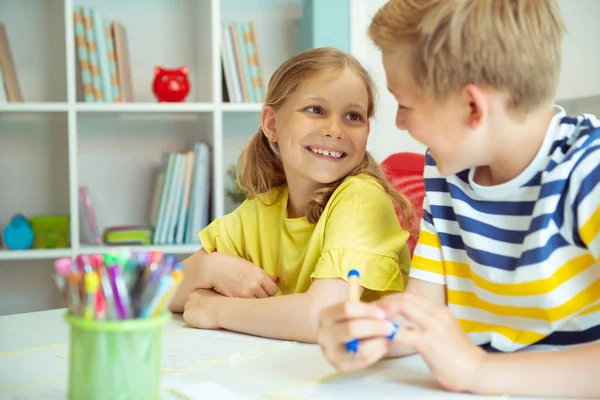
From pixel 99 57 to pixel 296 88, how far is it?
1.46 metres

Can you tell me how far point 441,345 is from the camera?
80 cm

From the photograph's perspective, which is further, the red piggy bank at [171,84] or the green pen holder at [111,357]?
the red piggy bank at [171,84]

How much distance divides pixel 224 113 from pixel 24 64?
791mm

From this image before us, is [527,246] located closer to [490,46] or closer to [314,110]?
[490,46]

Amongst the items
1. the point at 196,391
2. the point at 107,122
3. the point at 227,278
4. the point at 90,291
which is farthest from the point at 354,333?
the point at 107,122

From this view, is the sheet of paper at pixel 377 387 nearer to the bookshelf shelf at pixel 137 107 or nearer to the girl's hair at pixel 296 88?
the girl's hair at pixel 296 88

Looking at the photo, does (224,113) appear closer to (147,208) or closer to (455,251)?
(147,208)

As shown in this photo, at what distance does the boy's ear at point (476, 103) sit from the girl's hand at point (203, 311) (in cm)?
52

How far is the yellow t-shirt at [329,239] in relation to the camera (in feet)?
Answer: 3.77

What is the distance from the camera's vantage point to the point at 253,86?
2.70m

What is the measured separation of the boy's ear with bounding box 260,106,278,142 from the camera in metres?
1.44

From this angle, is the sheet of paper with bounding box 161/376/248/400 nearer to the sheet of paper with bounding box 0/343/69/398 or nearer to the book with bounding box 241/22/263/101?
the sheet of paper with bounding box 0/343/69/398

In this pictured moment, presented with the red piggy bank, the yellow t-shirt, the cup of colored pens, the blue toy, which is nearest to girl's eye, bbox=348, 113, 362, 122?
the yellow t-shirt

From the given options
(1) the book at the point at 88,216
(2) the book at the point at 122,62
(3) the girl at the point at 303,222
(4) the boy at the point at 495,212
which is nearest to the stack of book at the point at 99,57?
(2) the book at the point at 122,62
